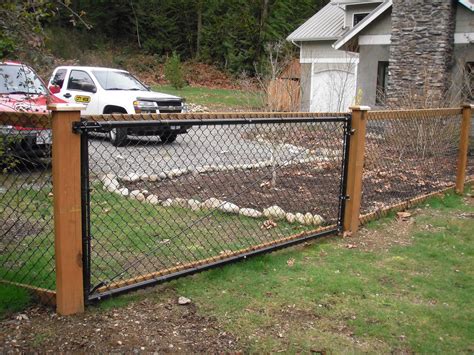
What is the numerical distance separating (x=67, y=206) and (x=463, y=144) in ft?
19.5

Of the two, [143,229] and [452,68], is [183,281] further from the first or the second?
[452,68]

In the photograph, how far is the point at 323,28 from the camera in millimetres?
21453

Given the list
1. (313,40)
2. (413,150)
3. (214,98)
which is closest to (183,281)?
(413,150)

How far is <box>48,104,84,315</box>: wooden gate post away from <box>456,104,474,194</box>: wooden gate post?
Result: 19.0ft

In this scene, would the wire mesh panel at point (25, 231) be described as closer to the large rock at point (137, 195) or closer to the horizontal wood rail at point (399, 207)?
the large rock at point (137, 195)

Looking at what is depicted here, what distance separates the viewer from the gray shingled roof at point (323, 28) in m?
20.6

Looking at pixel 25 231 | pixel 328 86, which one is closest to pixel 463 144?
pixel 25 231

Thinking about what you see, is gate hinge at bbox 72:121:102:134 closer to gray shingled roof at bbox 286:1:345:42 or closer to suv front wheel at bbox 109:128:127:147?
suv front wheel at bbox 109:128:127:147

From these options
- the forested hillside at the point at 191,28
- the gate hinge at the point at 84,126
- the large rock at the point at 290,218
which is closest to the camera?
the gate hinge at the point at 84,126

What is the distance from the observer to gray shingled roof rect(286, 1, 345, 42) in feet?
67.5

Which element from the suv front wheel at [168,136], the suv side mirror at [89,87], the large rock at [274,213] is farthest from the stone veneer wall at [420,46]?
the large rock at [274,213]

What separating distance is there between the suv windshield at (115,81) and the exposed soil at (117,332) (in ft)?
32.1

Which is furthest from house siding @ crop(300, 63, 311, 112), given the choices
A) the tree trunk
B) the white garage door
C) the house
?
the tree trunk

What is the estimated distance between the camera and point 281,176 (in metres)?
7.75
